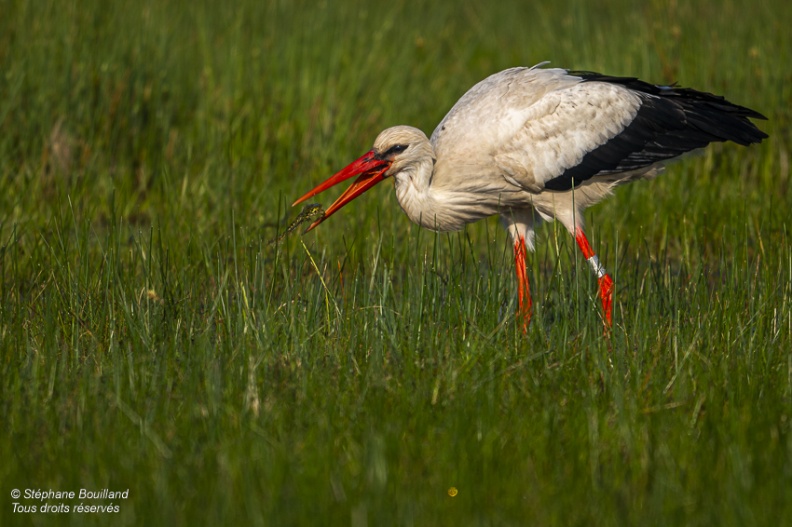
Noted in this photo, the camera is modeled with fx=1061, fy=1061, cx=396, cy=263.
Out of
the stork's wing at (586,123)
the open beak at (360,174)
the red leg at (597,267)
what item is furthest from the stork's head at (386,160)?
the red leg at (597,267)

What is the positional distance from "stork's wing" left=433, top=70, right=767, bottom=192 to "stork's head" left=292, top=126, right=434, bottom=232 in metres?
0.28

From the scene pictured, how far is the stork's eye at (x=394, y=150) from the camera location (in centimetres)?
500

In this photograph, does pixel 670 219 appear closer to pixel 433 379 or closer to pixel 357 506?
pixel 433 379

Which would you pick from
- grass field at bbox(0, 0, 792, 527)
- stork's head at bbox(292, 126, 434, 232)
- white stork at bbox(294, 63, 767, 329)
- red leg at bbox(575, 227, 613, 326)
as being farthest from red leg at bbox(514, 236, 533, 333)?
stork's head at bbox(292, 126, 434, 232)

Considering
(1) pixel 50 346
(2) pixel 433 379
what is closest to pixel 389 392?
(2) pixel 433 379

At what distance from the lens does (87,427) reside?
325 centimetres

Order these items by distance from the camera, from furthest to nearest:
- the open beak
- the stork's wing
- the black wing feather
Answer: the black wing feather < the stork's wing < the open beak

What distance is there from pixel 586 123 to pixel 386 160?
1132 mm

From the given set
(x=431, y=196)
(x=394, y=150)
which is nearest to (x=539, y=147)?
(x=431, y=196)

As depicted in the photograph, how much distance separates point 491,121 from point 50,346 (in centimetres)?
238

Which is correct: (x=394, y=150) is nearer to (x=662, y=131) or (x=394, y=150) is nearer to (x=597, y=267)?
(x=597, y=267)

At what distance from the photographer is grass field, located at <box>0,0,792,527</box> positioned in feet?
9.66

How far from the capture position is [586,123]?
546 centimetres

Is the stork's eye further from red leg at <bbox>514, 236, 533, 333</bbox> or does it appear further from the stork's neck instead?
red leg at <bbox>514, 236, 533, 333</bbox>
